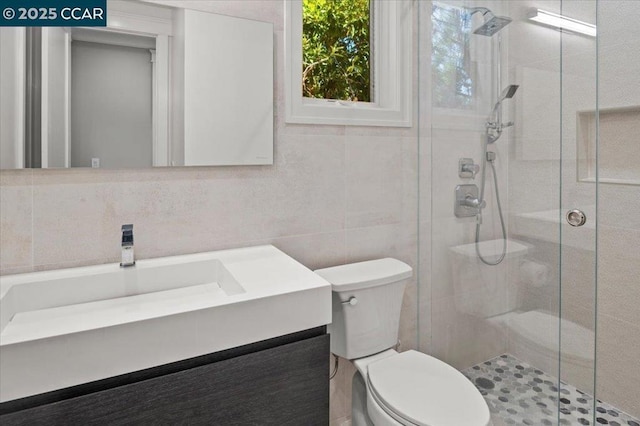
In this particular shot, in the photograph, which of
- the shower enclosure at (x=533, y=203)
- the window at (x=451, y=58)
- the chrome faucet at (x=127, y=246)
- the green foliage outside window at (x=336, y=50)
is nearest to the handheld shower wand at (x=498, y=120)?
the shower enclosure at (x=533, y=203)

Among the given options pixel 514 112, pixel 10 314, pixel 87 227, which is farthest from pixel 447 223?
pixel 10 314

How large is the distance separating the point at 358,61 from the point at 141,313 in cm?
153

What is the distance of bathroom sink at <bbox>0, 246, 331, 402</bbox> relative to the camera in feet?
2.64

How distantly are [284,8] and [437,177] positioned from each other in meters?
0.99

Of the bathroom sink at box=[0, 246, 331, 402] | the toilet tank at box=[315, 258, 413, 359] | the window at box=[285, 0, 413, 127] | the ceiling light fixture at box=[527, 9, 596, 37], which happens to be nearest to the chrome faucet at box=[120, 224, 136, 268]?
the bathroom sink at box=[0, 246, 331, 402]

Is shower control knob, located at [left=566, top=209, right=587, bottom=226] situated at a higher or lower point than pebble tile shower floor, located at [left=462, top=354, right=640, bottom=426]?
higher

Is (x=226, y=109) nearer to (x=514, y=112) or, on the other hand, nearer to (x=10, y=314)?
(x=10, y=314)

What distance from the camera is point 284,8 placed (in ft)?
5.02

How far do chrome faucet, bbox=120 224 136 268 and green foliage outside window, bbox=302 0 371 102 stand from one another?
3.14 ft


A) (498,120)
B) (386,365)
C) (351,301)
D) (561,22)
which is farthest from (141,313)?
(561,22)

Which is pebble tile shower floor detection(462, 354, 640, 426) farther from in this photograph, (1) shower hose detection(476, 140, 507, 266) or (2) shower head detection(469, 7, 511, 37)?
(2) shower head detection(469, 7, 511, 37)

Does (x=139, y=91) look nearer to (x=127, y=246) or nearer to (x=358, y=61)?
(x=127, y=246)

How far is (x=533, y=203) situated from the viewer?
52.9 inches

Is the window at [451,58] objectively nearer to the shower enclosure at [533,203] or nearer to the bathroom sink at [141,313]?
the shower enclosure at [533,203]
